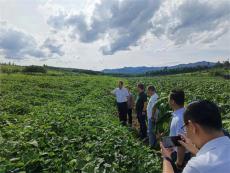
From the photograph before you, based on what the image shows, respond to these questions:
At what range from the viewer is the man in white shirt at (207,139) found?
3040 mm

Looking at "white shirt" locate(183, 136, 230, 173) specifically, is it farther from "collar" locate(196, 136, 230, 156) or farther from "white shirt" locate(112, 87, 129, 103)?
"white shirt" locate(112, 87, 129, 103)

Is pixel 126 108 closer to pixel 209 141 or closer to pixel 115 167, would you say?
pixel 115 167

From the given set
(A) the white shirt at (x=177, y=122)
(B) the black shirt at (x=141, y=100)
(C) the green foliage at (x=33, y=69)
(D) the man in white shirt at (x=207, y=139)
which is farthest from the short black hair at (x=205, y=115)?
(C) the green foliage at (x=33, y=69)

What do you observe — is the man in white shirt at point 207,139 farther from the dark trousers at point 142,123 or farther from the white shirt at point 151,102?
the dark trousers at point 142,123

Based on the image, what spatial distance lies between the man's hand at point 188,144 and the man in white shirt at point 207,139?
0.44 meters

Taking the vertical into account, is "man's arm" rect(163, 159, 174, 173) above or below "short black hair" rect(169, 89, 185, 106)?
below

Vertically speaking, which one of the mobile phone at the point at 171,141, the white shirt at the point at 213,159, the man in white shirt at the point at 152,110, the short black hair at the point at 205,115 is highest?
the short black hair at the point at 205,115

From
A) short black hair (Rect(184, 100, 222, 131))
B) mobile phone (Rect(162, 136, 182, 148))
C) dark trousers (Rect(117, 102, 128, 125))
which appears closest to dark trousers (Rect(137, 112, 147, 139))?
dark trousers (Rect(117, 102, 128, 125))

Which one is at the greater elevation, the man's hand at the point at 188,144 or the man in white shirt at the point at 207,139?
the man in white shirt at the point at 207,139

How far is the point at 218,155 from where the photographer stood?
10.2 ft

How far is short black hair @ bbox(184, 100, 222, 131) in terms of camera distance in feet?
10.9

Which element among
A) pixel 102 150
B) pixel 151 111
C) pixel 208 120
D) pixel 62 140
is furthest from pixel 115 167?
pixel 151 111

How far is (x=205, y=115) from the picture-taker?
132 inches

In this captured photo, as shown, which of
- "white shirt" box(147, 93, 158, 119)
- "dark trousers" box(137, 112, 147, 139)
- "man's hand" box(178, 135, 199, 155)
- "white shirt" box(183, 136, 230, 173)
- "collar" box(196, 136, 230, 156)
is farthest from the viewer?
"dark trousers" box(137, 112, 147, 139)
